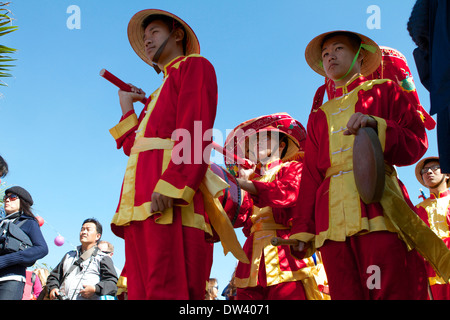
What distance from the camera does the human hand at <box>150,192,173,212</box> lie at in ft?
8.28

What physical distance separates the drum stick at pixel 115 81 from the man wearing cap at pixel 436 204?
368cm

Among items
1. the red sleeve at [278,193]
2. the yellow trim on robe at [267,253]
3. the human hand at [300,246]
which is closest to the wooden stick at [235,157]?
the yellow trim on robe at [267,253]

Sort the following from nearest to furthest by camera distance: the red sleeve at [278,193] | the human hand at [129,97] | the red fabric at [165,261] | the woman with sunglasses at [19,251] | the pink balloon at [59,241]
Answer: the red fabric at [165,261]
the human hand at [129,97]
the red sleeve at [278,193]
the woman with sunglasses at [19,251]
the pink balloon at [59,241]

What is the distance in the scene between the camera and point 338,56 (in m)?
3.56

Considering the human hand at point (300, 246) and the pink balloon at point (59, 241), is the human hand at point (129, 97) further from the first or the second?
the pink balloon at point (59, 241)

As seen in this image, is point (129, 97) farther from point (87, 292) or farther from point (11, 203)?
point (87, 292)

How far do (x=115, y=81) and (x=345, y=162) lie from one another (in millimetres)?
1592

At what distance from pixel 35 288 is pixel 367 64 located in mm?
6356

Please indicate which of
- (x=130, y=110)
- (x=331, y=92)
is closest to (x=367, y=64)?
(x=331, y=92)

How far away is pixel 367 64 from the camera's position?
387 centimetres

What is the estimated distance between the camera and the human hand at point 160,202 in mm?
2523

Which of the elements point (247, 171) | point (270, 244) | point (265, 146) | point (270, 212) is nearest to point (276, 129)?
point (265, 146)

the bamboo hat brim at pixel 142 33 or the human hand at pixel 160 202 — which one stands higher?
the bamboo hat brim at pixel 142 33
